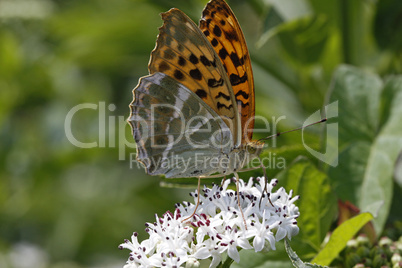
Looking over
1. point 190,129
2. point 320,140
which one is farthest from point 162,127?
point 320,140

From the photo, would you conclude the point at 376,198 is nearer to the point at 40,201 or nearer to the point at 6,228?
the point at 40,201

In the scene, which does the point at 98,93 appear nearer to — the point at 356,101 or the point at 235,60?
the point at 235,60

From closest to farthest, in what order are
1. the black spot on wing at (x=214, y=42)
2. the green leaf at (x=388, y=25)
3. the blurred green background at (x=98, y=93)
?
the black spot on wing at (x=214, y=42), the green leaf at (x=388, y=25), the blurred green background at (x=98, y=93)

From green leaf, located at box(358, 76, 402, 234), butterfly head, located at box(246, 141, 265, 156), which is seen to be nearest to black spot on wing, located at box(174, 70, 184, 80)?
butterfly head, located at box(246, 141, 265, 156)

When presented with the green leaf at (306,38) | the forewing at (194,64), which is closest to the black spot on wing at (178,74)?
the forewing at (194,64)

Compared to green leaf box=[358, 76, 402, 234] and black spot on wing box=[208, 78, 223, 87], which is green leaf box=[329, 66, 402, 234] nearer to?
green leaf box=[358, 76, 402, 234]

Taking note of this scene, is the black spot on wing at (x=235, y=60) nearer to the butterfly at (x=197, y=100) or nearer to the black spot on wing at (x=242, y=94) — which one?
the butterfly at (x=197, y=100)

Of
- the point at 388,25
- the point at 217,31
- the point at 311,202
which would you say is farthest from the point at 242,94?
the point at 388,25
